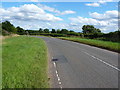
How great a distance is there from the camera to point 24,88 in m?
7.30

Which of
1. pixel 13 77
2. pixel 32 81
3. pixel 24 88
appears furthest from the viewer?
pixel 13 77

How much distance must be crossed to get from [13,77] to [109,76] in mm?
4665

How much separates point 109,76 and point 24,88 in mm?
4327

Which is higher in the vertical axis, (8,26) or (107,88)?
(8,26)

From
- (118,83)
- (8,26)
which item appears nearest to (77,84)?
(118,83)

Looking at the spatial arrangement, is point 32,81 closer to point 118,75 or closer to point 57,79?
point 57,79

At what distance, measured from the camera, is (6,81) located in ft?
27.7

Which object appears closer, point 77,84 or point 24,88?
point 24,88

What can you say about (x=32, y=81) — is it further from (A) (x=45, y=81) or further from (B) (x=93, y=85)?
(B) (x=93, y=85)

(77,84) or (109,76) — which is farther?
(109,76)

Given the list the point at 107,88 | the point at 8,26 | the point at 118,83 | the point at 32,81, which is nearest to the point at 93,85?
the point at 107,88

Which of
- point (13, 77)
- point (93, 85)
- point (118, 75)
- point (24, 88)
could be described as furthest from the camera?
point (118, 75)

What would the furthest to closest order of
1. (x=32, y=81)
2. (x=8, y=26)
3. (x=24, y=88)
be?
(x=8, y=26)
(x=32, y=81)
(x=24, y=88)

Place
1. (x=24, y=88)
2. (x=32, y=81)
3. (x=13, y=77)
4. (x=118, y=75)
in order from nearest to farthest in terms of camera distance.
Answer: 1. (x=24, y=88)
2. (x=32, y=81)
3. (x=13, y=77)
4. (x=118, y=75)
